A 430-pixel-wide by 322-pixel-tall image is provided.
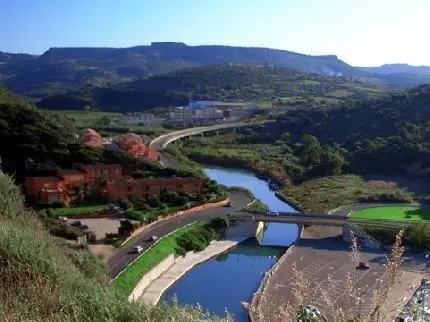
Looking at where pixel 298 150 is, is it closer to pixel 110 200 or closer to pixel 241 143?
pixel 241 143

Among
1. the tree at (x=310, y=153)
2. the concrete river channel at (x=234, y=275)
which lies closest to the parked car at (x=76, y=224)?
the concrete river channel at (x=234, y=275)

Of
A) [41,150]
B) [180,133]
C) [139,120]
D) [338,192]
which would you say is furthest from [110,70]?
[338,192]

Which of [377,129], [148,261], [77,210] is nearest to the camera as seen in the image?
[148,261]

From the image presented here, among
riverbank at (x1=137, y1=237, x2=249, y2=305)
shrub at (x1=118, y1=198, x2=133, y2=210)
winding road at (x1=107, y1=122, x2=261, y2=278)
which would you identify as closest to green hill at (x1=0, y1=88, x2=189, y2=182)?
winding road at (x1=107, y1=122, x2=261, y2=278)

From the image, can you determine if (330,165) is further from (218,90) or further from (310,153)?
(218,90)

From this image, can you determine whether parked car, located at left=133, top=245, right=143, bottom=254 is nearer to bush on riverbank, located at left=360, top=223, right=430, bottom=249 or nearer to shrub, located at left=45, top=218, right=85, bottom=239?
shrub, located at left=45, top=218, right=85, bottom=239

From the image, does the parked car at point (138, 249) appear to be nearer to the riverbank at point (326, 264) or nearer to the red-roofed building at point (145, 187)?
the riverbank at point (326, 264)

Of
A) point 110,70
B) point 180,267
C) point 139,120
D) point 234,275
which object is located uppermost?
point 110,70

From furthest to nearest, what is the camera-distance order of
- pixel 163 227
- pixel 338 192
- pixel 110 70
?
pixel 110 70 < pixel 338 192 < pixel 163 227

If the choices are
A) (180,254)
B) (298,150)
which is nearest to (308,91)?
(298,150)
